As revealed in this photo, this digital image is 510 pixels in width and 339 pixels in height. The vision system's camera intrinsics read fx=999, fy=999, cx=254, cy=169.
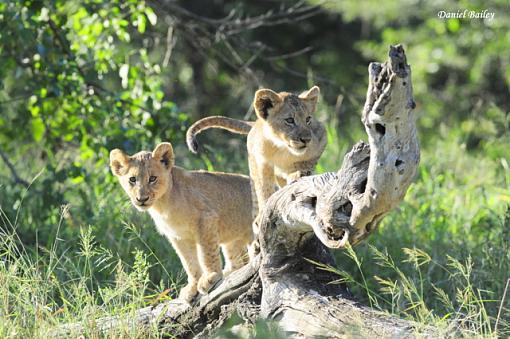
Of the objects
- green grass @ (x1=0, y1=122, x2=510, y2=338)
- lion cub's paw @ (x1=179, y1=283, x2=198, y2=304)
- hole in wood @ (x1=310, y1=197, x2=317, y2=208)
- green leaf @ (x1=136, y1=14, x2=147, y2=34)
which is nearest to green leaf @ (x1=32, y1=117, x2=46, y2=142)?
green grass @ (x1=0, y1=122, x2=510, y2=338)

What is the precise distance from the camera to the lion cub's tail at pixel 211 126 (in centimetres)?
682

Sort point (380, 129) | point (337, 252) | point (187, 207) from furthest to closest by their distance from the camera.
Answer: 1. point (337, 252)
2. point (187, 207)
3. point (380, 129)

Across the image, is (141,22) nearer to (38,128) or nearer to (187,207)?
(38,128)

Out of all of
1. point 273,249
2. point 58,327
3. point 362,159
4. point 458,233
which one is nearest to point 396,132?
point 362,159

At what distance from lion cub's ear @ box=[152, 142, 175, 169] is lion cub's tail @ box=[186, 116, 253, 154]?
183 millimetres

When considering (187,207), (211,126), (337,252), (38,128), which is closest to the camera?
(187,207)

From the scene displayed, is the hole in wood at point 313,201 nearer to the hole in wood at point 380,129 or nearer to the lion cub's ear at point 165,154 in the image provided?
the hole in wood at point 380,129

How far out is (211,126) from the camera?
7.16m

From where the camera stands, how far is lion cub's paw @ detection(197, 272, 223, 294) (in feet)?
20.6

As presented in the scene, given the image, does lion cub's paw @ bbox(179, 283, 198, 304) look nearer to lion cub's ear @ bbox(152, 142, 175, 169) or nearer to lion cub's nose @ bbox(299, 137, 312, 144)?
lion cub's ear @ bbox(152, 142, 175, 169)

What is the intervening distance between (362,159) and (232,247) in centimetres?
256

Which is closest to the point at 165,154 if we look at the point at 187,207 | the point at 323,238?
the point at 187,207

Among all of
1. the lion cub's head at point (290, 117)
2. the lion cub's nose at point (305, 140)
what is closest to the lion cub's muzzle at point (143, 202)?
the lion cub's head at point (290, 117)

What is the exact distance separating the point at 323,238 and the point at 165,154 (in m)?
2.05
